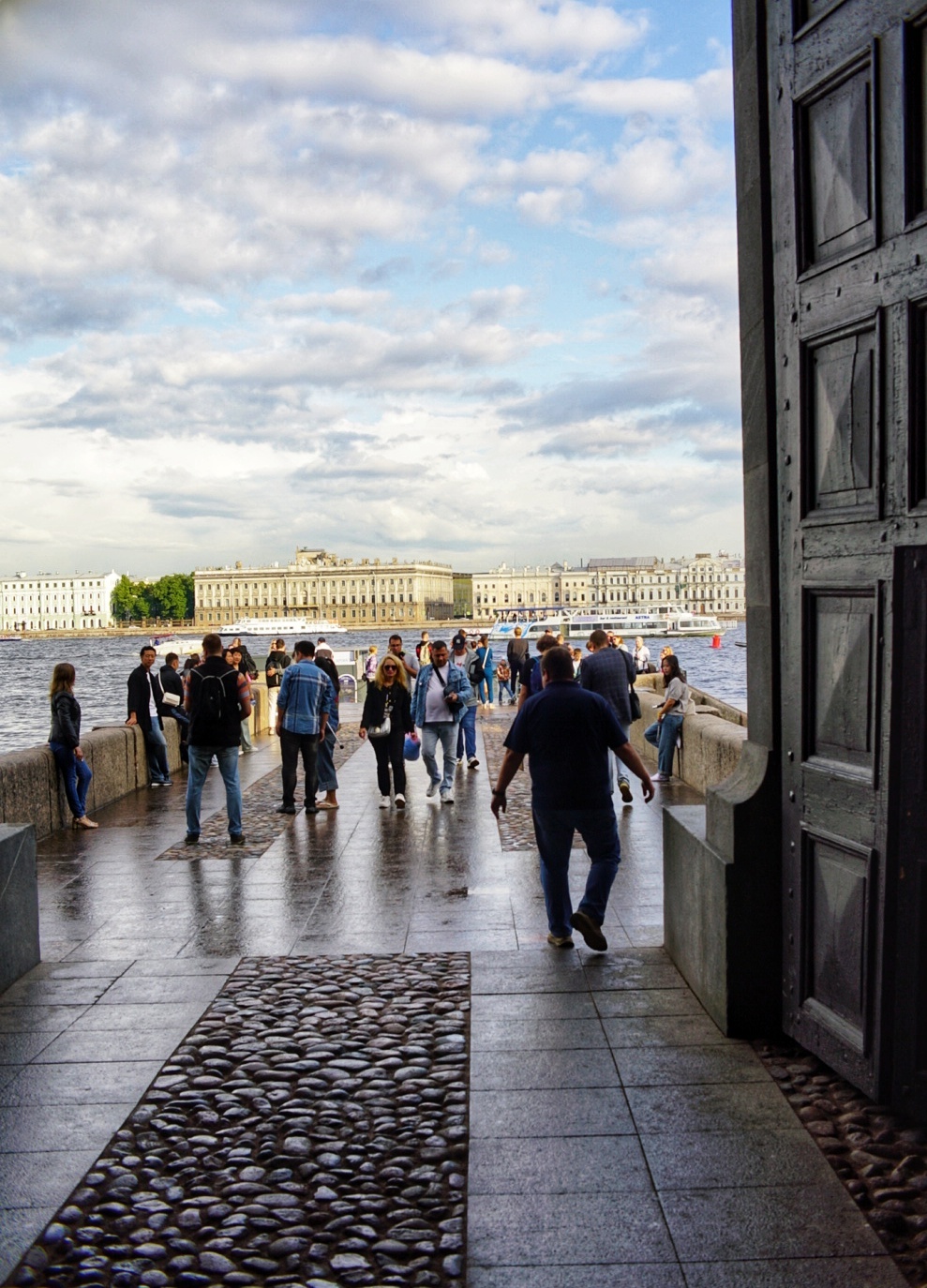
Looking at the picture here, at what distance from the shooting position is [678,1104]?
4.35m

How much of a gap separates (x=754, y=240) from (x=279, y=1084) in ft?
12.0

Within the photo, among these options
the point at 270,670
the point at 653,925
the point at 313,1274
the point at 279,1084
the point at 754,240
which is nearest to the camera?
the point at 313,1274

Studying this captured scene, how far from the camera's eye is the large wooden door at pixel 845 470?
158 inches

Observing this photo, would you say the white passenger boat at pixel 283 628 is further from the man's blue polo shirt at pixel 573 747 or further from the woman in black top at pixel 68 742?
the man's blue polo shirt at pixel 573 747

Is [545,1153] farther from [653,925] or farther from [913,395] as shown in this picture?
[653,925]

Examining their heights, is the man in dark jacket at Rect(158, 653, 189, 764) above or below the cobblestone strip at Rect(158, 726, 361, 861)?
above

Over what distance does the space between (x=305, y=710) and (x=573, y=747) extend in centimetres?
542

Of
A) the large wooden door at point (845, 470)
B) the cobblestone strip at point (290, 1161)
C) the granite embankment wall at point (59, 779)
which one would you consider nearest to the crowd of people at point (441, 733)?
the granite embankment wall at point (59, 779)

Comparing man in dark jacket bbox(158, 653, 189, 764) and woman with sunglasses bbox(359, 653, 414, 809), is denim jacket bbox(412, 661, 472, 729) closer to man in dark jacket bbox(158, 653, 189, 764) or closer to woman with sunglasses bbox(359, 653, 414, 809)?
woman with sunglasses bbox(359, 653, 414, 809)

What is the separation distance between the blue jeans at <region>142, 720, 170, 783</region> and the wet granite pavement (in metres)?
4.84

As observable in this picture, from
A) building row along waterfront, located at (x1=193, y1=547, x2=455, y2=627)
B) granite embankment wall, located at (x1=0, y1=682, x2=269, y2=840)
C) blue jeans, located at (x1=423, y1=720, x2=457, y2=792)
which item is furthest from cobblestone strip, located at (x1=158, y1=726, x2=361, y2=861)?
building row along waterfront, located at (x1=193, y1=547, x2=455, y2=627)

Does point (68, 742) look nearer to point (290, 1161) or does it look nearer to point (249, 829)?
point (249, 829)

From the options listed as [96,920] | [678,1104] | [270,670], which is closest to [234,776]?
[96,920]

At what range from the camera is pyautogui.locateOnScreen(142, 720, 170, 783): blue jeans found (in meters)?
14.2
